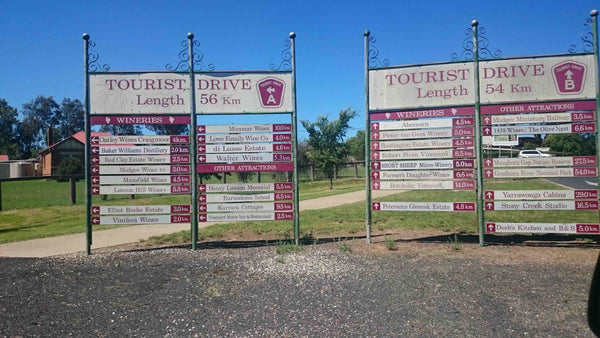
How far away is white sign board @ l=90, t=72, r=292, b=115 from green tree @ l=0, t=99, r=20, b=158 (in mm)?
91754

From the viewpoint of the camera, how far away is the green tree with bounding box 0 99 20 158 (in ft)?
286

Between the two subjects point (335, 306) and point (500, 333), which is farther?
point (335, 306)

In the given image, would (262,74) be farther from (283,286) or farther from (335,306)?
(335,306)

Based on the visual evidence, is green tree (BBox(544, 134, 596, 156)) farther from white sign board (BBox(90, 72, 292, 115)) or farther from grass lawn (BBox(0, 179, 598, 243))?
white sign board (BBox(90, 72, 292, 115))

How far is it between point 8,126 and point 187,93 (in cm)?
10349

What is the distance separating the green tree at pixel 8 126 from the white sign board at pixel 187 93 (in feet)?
301

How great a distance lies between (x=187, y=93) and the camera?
8.45 metres

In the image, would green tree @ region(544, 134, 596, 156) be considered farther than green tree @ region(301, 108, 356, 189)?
No

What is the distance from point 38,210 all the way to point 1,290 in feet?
36.2

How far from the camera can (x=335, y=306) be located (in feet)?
16.0

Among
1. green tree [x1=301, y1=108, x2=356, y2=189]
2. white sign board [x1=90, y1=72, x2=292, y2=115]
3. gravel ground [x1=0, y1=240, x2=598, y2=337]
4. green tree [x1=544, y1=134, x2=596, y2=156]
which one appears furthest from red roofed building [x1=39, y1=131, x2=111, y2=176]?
green tree [x1=544, y1=134, x2=596, y2=156]

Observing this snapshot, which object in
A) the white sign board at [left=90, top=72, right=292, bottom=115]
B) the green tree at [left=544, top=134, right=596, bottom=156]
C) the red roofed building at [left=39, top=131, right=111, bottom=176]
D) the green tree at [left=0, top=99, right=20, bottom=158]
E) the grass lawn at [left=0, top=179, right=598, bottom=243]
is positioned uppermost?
the green tree at [left=0, top=99, right=20, bottom=158]

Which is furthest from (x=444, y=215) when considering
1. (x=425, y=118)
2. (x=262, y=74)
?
(x=262, y=74)

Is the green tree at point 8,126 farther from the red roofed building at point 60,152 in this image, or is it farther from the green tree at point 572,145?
the green tree at point 572,145
